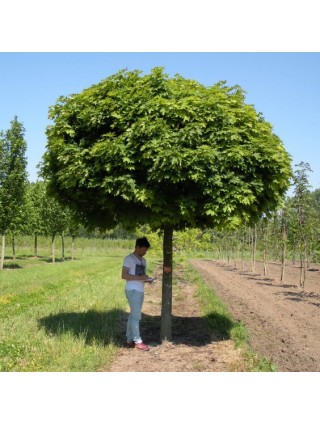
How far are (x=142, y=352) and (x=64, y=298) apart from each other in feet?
23.9

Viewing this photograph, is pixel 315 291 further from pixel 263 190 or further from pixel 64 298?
pixel 263 190

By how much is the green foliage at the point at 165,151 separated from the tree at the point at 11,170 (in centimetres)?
2104

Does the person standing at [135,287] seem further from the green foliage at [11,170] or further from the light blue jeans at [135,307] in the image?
the green foliage at [11,170]

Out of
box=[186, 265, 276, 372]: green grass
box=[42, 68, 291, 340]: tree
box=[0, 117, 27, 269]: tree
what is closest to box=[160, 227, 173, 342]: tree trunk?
box=[42, 68, 291, 340]: tree

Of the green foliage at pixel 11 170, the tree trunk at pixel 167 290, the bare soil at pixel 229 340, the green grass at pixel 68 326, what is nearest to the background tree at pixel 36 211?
the green foliage at pixel 11 170

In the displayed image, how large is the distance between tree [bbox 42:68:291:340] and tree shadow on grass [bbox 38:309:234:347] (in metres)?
2.88

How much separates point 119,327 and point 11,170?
2080 cm

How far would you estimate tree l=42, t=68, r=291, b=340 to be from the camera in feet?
24.8

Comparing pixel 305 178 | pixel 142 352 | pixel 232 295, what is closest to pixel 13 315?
pixel 142 352

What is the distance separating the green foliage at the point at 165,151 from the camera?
24.8 ft

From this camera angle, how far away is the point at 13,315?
12.0 meters

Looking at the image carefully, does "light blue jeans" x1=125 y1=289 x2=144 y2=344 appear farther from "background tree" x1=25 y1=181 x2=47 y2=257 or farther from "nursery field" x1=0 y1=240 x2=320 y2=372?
"background tree" x1=25 y1=181 x2=47 y2=257

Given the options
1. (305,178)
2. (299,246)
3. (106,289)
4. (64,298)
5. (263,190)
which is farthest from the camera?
(299,246)

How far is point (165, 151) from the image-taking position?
288 inches
